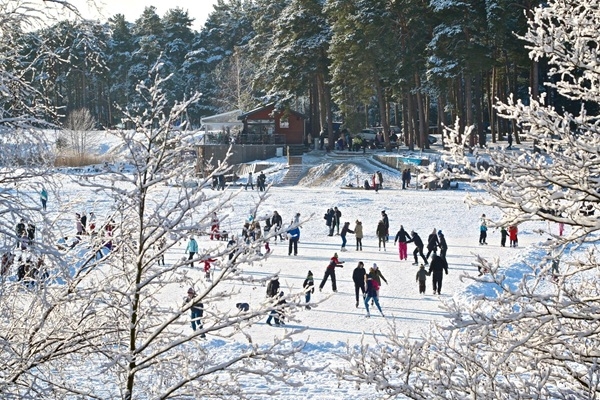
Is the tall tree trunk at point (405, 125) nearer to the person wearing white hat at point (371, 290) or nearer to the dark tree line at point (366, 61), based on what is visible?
the dark tree line at point (366, 61)

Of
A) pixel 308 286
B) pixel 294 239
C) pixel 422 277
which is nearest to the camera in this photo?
pixel 308 286

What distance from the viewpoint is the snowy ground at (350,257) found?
47.8 ft

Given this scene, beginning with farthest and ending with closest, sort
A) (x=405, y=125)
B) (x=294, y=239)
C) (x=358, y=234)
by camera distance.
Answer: (x=405, y=125)
(x=358, y=234)
(x=294, y=239)

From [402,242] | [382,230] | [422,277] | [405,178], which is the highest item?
[405,178]

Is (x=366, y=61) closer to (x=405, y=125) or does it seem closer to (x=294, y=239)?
(x=405, y=125)

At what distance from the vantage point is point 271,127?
52.0 metres

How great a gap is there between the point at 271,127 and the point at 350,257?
97.3ft

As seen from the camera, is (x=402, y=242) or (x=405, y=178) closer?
(x=402, y=242)

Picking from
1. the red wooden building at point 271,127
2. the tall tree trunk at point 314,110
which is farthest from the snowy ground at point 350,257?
the tall tree trunk at point 314,110

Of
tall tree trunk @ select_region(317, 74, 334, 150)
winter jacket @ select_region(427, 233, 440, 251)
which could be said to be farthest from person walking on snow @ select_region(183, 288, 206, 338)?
tall tree trunk @ select_region(317, 74, 334, 150)

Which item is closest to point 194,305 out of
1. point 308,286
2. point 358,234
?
point 308,286

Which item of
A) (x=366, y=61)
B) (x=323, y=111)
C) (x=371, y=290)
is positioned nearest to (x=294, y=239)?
(x=371, y=290)

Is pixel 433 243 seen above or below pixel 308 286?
below

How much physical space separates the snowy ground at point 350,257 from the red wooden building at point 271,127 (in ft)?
25.4
